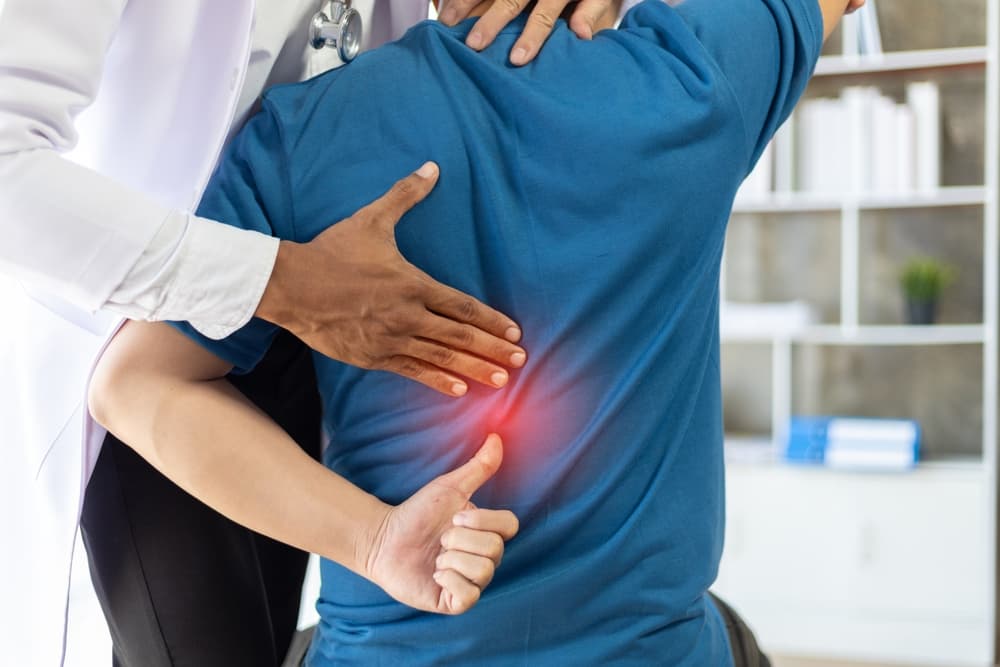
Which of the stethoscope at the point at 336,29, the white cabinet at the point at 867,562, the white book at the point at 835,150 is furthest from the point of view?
the white book at the point at 835,150

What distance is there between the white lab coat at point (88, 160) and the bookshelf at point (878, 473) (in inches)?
111

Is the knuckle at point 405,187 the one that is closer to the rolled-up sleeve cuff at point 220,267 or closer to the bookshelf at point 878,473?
the rolled-up sleeve cuff at point 220,267

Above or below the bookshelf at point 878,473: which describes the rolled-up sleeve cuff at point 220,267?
above

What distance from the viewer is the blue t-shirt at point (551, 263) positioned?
0.84 meters

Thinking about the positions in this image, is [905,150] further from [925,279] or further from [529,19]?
[529,19]

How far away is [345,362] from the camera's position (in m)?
0.89

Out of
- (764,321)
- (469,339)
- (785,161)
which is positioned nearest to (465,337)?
(469,339)

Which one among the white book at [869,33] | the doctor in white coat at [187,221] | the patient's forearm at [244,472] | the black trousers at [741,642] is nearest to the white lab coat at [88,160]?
the doctor in white coat at [187,221]

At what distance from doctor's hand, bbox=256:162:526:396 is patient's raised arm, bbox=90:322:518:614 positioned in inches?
3.0

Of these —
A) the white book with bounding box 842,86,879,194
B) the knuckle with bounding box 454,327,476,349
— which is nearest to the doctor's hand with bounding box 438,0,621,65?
the knuckle with bounding box 454,327,476,349

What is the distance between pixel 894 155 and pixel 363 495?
314 cm

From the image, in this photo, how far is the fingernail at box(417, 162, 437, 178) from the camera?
825mm

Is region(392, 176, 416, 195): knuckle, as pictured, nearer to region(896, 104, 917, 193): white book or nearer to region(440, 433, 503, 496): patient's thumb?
region(440, 433, 503, 496): patient's thumb

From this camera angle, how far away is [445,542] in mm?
838
